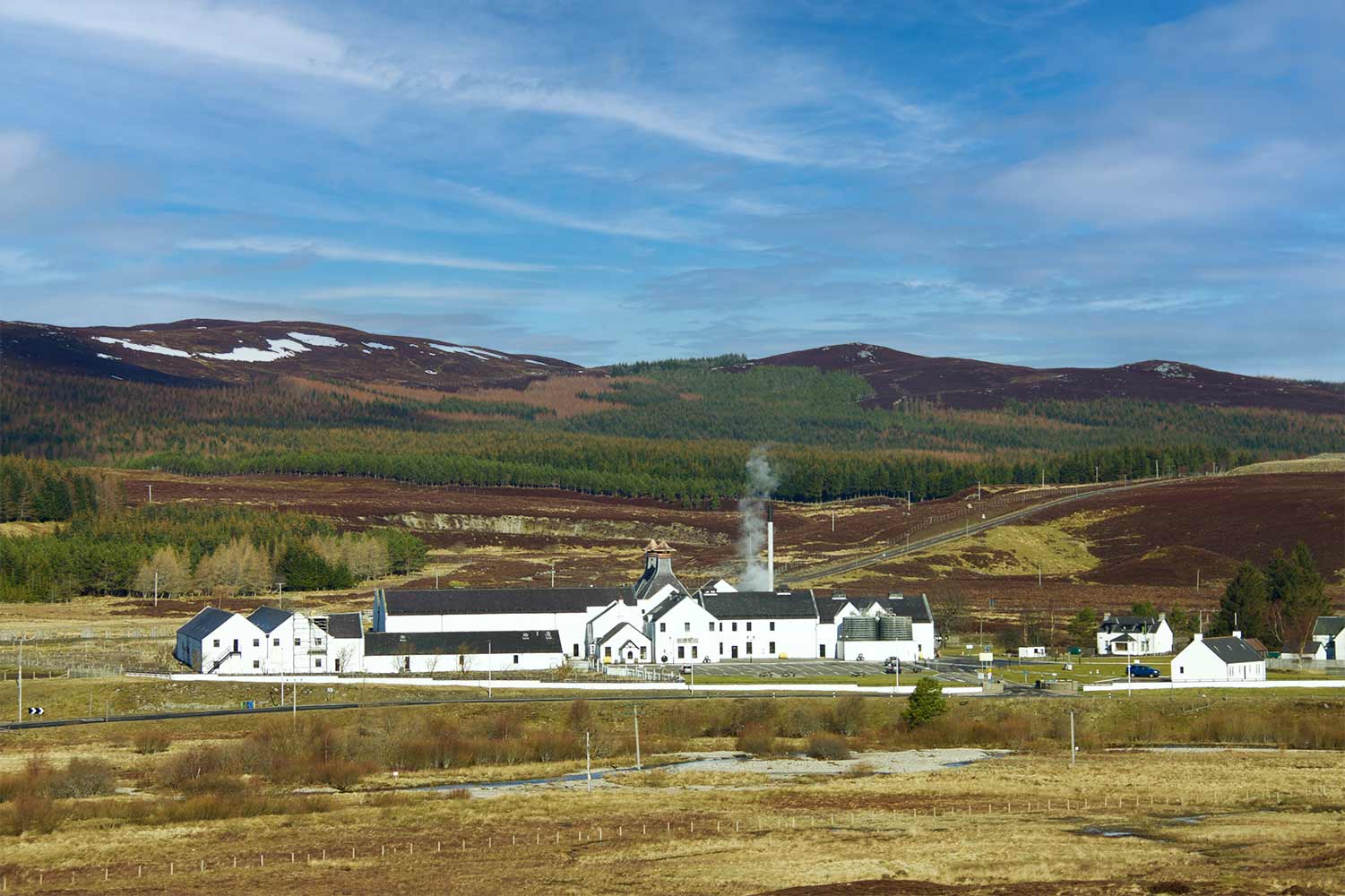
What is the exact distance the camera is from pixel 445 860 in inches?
1612

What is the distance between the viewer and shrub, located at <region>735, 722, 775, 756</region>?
62625 mm

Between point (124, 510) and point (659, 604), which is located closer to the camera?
point (659, 604)

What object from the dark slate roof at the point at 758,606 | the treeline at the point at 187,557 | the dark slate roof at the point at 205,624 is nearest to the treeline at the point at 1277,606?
the dark slate roof at the point at 758,606

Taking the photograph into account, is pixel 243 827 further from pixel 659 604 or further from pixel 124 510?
pixel 124 510

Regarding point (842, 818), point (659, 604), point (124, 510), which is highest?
point (124, 510)

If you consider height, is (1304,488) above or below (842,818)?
above

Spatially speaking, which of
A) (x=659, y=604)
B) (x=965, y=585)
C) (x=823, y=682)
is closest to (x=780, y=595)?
(x=659, y=604)

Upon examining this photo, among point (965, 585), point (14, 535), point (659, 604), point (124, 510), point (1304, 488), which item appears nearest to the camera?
point (659, 604)

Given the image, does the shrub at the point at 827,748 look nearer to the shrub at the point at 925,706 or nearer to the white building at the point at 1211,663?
the shrub at the point at 925,706

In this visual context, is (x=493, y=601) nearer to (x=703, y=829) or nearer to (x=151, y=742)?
(x=151, y=742)

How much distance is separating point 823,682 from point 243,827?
130ft

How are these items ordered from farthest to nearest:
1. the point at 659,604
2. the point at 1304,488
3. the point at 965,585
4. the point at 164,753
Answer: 1. the point at 1304,488
2. the point at 965,585
3. the point at 659,604
4. the point at 164,753

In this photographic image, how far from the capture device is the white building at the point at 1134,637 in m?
97.4

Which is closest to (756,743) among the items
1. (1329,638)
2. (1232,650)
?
(1232,650)
